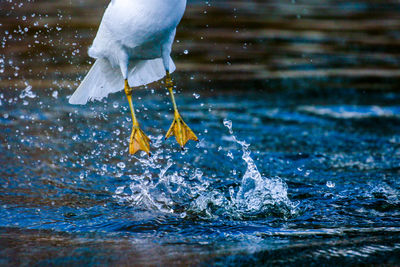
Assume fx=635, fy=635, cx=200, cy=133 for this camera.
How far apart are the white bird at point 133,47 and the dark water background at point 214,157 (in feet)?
2.13

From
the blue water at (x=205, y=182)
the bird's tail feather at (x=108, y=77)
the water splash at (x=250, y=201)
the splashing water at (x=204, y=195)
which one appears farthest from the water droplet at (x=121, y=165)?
the water splash at (x=250, y=201)

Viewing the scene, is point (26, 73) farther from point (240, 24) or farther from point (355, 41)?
point (355, 41)

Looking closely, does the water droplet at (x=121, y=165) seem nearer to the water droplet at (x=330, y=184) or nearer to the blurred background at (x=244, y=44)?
the water droplet at (x=330, y=184)


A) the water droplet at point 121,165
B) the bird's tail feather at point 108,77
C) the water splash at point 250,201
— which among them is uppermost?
the bird's tail feather at point 108,77

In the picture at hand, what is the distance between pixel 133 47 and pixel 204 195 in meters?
1.19

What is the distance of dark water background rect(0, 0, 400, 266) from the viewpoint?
3725 millimetres

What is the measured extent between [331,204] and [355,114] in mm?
2939

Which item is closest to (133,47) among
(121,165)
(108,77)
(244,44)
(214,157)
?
(108,77)

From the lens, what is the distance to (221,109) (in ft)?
23.9

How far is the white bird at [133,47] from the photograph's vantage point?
390cm

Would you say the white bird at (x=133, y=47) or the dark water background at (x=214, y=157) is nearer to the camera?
the dark water background at (x=214, y=157)

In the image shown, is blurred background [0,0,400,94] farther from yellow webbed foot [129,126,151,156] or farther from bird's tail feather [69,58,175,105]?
yellow webbed foot [129,126,151,156]

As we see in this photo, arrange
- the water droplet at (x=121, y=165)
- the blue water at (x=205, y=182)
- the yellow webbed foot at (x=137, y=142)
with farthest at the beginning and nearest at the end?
the water droplet at (x=121, y=165) < the yellow webbed foot at (x=137, y=142) < the blue water at (x=205, y=182)

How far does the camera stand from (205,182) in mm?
5039
